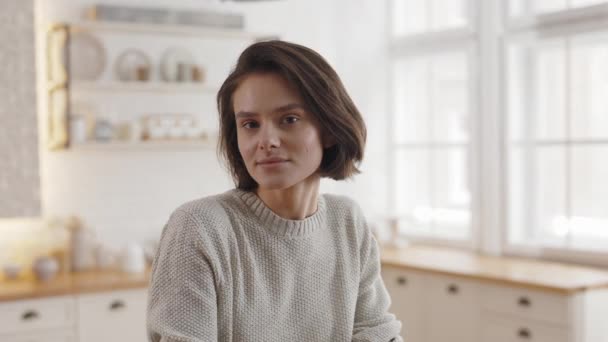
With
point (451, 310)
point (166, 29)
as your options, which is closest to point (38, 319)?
point (166, 29)

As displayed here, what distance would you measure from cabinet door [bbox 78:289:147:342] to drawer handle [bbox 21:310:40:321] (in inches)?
7.8

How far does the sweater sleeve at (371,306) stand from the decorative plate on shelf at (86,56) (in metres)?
2.94

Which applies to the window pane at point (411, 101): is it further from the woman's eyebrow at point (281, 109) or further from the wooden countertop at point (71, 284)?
the woman's eyebrow at point (281, 109)

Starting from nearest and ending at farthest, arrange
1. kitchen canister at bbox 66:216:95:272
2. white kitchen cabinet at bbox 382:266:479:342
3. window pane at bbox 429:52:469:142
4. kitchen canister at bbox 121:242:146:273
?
white kitchen cabinet at bbox 382:266:479:342 → kitchen canister at bbox 121:242:146:273 → kitchen canister at bbox 66:216:95:272 → window pane at bbox 429:52:469:142

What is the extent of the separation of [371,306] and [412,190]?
3.58 metres

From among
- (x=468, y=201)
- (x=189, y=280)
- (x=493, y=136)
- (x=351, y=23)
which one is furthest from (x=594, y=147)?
(x=189, y=280)

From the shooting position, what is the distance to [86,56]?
13.3 ft

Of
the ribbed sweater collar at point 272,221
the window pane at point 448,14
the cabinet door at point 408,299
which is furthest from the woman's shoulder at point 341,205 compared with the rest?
the window pane at point 448,14

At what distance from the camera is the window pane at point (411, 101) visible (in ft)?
15.8

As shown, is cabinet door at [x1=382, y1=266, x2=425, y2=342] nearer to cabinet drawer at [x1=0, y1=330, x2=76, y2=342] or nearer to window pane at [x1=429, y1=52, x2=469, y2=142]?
window pane at [x1=429, y1=52, x2=469, y2=142]

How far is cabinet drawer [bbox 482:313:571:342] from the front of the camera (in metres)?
3.27

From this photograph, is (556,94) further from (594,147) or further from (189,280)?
(189,280)

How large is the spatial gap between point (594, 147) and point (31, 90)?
9.18ft

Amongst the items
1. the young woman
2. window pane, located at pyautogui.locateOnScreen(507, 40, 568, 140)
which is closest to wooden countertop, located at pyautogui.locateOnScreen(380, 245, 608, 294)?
window pane, located at pyautogui.locateOnScreen(507, 40, 568, 140)
